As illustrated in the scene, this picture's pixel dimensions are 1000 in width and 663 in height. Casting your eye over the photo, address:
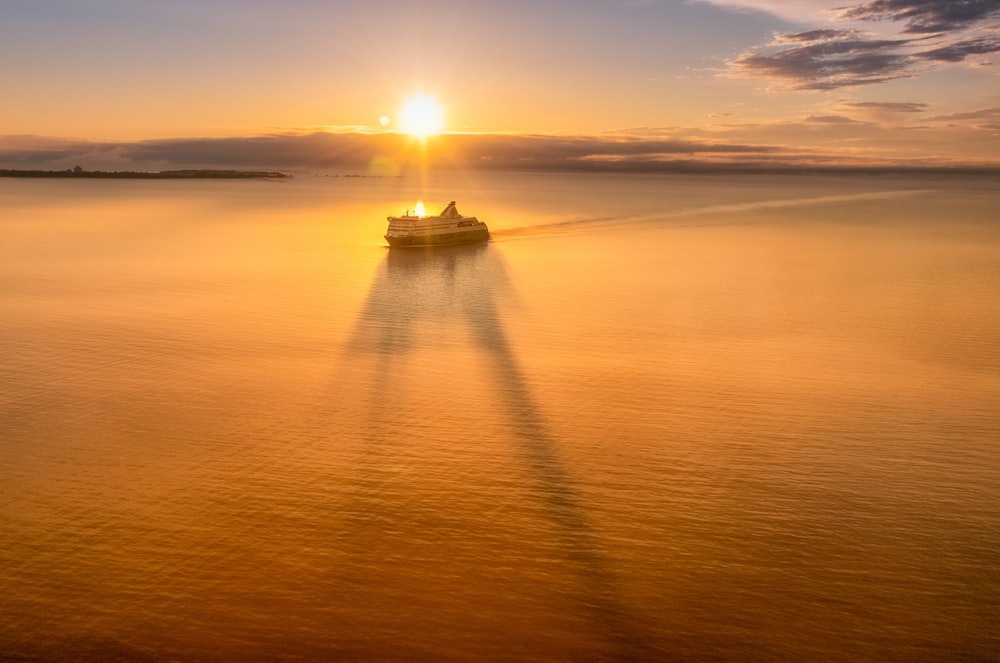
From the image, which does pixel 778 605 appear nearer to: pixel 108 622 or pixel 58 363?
pixel 108 622

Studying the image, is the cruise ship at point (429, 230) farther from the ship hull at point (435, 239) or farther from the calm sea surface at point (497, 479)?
the calm sea surface at point (497, 479)

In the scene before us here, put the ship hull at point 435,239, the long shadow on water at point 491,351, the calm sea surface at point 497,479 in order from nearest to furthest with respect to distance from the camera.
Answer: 1. the calm sea surface at point 497,479
2. the long shadow on water at point 491,351
3. the ship hull at point 435,239

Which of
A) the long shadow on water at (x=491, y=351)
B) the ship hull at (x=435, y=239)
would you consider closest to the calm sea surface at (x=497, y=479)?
the long shadow on water at (x=491, y=351)

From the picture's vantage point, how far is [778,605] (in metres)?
13.7

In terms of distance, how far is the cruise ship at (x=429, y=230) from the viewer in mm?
76750

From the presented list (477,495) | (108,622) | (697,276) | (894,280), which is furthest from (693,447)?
(894,280)

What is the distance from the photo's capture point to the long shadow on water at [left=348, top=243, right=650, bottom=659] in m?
14.2

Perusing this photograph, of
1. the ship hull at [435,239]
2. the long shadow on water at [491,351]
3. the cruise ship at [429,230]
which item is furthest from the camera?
the cruise ship at [429,230]

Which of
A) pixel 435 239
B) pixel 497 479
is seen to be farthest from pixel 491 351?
pixel 435 239

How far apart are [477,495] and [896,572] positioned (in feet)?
28.5

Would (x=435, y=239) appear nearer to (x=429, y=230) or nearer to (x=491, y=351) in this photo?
(x=429, y=230)

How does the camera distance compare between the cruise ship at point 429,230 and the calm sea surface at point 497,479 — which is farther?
the cruise ship at point 429,230

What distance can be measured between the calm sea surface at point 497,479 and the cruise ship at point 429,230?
103 ft

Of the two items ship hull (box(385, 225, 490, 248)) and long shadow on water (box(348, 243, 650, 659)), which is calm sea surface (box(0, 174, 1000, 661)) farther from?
ship hull (box(385, 225, 490, 248))
